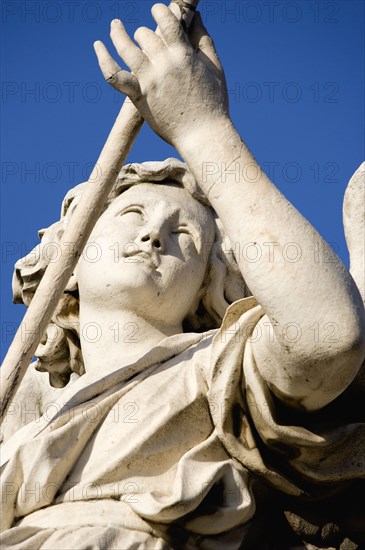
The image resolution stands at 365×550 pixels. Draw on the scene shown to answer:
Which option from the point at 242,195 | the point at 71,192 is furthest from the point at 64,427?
the point at 71,192

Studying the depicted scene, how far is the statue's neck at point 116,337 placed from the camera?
809cm

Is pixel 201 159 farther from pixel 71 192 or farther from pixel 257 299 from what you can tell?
pixel 71 192

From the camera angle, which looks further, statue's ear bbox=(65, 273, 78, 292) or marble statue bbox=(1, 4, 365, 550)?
statue's ear bbox=(65, 273, 78, 292)

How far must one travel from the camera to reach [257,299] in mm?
6910

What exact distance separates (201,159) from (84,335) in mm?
1540

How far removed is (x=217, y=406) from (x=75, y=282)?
152 centimetres

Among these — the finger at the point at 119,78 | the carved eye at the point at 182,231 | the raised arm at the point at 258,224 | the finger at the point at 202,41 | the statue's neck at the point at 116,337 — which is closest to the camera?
the raised arm at the point at 258,224

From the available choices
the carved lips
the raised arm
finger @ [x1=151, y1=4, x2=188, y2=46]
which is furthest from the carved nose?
finger @ [x1=151, y1=4, x2=188, y2=46]

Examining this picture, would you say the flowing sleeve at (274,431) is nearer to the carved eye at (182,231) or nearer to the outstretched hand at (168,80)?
the outstretched hand at (168,80)

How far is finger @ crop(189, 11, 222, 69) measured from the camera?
7364 millimetres

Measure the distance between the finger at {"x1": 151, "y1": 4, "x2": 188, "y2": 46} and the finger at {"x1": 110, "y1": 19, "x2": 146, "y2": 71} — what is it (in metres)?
0.12

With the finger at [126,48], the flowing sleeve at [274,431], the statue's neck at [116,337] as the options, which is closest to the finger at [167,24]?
the finger at [126,48]

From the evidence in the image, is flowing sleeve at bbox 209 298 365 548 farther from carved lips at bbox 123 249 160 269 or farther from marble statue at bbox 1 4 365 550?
carved lips at bbox 123 249 160 269

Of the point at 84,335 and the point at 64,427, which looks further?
the point at 84,335
